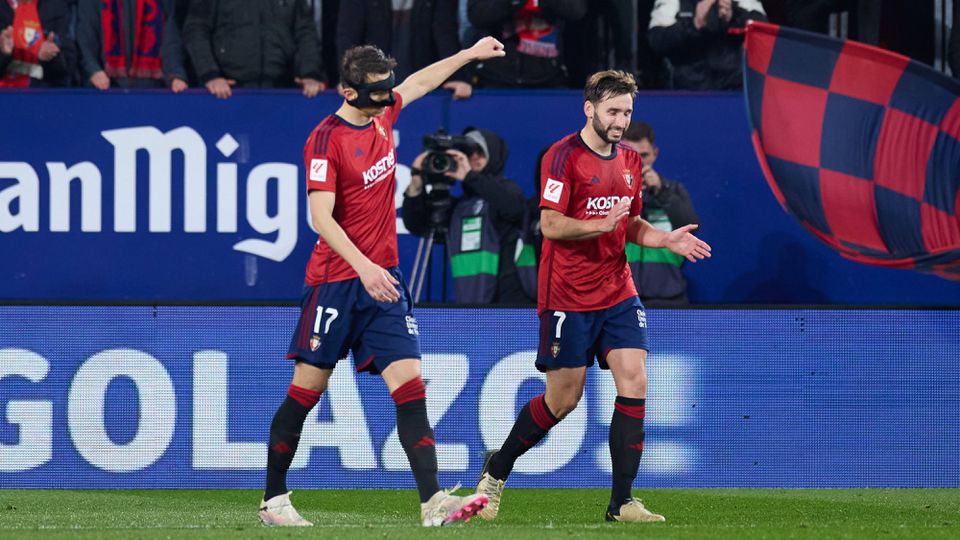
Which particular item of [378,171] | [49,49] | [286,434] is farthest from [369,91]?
[49,49]

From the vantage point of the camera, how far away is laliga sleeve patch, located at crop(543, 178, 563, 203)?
6891mm

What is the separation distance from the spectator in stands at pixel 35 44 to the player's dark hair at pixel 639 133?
379 cm

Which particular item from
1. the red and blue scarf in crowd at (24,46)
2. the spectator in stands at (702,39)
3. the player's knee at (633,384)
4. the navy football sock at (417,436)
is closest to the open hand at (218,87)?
the red and blue scarf in crowd at (24,46)

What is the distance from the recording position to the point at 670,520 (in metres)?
7.02

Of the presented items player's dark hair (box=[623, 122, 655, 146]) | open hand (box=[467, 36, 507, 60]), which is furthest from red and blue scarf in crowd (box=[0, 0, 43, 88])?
open hand (box=[467, 36, 507, 60])

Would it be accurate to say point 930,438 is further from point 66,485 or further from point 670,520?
point 66,485

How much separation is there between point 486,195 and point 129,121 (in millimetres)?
2472

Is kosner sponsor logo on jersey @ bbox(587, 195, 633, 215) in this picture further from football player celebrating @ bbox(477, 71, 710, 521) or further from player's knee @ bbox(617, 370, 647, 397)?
player's knee @ bbox(617, 370, 647, 397)

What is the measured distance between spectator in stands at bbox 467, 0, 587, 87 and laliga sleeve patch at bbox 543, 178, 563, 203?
11.2ft

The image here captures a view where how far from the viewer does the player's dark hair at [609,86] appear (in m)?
6.84

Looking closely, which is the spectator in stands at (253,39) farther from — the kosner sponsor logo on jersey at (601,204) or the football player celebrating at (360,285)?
the football player celebrating at (360,285)

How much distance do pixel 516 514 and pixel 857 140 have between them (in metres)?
3.28

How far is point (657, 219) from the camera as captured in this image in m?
9.54

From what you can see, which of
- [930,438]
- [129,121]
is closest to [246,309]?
[129,121]
